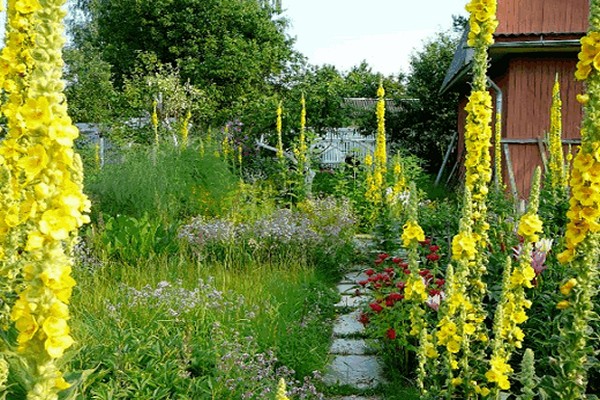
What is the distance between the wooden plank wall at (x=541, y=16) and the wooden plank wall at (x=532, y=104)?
0.55 meters

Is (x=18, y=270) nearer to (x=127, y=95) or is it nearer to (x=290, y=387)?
(x=290, y=387)

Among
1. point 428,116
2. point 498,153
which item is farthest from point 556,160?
point 428,116

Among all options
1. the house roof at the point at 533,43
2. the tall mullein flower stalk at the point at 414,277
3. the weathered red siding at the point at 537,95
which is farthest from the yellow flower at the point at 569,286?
the weathered red siding at the point at 537,95

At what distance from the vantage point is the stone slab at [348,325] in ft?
16.3

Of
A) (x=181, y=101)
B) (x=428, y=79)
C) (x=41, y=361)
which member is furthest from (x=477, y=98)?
(x=428, y=79)

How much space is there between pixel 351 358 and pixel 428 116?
15301mm

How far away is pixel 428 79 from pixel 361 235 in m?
12.1

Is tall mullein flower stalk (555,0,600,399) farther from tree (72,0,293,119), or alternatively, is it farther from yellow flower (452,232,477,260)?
tree (72,0,293,119)

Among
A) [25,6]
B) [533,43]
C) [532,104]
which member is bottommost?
[25,6]

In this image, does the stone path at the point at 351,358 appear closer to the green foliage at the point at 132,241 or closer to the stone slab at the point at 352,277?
the stone slab at the point at 352,277

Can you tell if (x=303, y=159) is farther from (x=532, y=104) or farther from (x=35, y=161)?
(x=35, y=161)

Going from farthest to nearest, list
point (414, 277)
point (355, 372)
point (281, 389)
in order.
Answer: point (355, 372) → point (414, 277) → point (281, 389)

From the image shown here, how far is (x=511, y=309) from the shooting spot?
9.45 feet

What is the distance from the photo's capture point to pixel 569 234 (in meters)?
2.57
